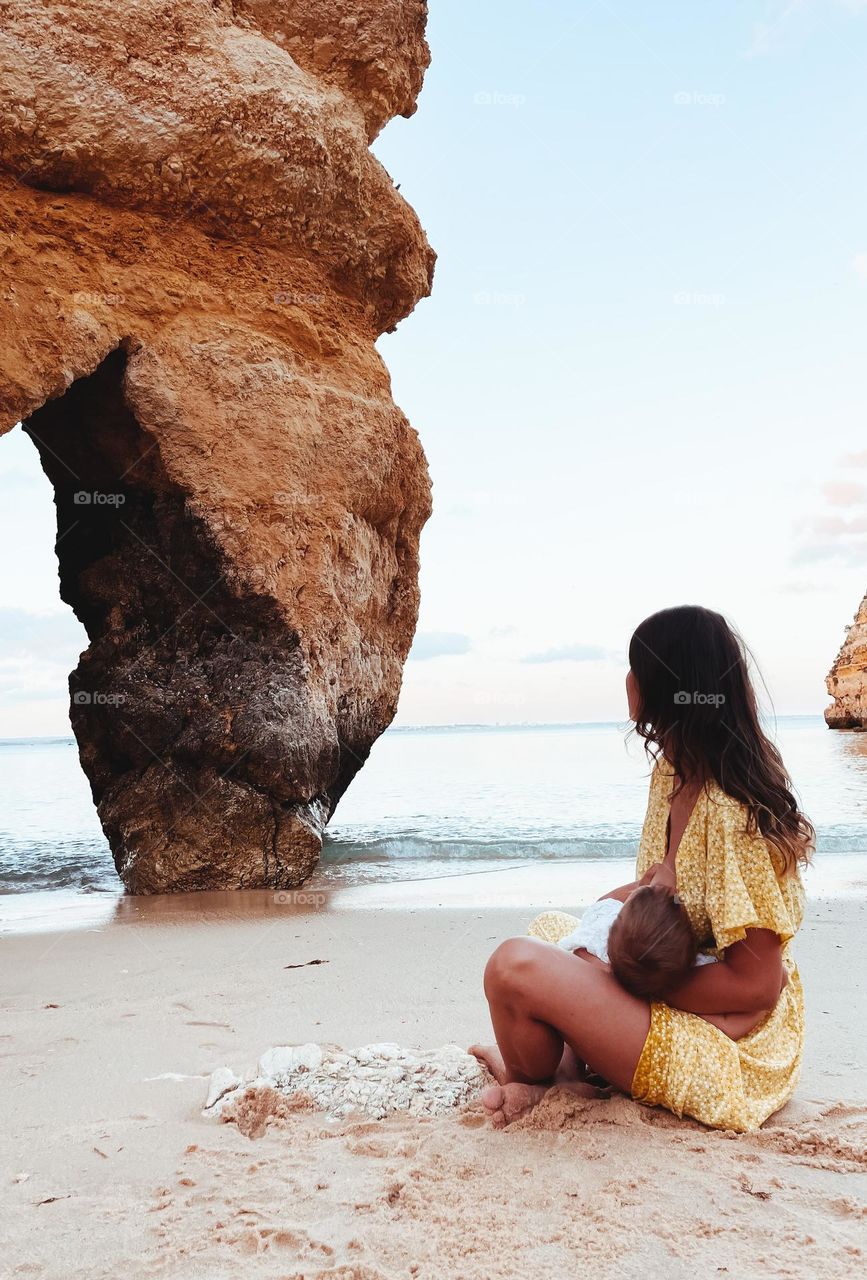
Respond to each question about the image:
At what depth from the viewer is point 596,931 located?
2549mm

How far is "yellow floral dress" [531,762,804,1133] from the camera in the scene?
2.29m

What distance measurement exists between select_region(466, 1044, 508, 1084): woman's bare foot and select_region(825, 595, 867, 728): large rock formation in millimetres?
42208

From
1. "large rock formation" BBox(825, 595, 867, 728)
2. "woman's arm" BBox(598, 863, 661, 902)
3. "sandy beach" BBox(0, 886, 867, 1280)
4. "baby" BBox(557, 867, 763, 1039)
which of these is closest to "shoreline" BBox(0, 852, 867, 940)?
"sandy beach" BBox(0, 886, 867, 1280)

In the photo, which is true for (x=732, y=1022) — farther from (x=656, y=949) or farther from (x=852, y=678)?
(x=852, y=678)

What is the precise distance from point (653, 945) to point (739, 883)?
28cm

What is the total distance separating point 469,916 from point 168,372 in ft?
14.5

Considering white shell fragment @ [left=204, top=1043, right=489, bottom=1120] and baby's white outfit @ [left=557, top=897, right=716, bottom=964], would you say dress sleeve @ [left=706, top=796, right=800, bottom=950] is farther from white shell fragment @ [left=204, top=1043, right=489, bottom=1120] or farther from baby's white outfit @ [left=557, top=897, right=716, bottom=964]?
white shell fragment @ [left=204, top=1043, right=489, bottom=1120]

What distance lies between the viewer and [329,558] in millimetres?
7137

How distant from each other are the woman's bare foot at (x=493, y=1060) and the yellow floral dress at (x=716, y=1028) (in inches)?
16.4

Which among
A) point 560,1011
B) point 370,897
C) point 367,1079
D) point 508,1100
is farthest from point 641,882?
point 370,897

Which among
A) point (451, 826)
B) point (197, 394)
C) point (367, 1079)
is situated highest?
point (197, 394)

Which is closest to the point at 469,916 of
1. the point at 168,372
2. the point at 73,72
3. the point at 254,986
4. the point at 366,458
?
the point at 254,986

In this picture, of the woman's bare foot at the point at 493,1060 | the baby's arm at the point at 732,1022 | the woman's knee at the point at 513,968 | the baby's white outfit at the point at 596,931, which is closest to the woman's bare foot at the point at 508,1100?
the woman's bare foot at the point at 493,1060

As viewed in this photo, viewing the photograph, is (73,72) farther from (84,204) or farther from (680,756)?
(680,756)
